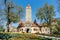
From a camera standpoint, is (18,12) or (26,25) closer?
(18,12)

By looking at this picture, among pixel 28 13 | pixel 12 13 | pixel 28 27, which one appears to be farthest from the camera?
pixel 28 13

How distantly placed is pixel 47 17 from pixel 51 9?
3.32 meters

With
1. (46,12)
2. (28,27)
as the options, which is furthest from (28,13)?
(46,12)

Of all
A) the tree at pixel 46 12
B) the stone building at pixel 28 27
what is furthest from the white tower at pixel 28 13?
the tree at pixel 46 12

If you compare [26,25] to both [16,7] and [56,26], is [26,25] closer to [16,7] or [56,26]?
[56,26]

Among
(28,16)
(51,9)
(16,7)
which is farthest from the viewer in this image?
(28,16)

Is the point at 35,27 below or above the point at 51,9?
below

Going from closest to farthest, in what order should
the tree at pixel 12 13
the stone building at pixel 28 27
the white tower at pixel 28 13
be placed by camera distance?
the tree at pixel 12 13 < the stone building at pixel 28 27 < the white tower at pixel 28 13

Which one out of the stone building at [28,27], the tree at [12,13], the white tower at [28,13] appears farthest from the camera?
the white tower at [28,13]

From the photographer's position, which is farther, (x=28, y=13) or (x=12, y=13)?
(x=28, y=13)

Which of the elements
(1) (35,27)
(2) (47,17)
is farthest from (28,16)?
(2) (47,17)

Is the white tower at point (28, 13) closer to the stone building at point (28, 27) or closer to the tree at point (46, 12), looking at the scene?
the stone building at point (28, 27)

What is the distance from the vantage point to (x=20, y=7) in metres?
46.9

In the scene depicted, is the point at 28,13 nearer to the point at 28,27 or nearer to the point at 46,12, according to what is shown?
the point at 28,27
